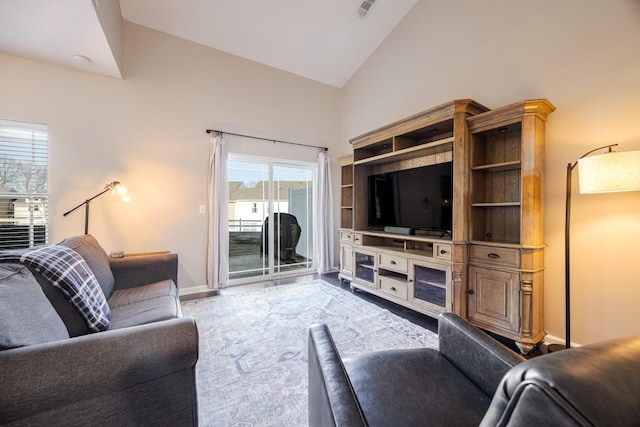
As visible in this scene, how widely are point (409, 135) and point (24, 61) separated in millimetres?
4316

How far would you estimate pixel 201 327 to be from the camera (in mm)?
2492

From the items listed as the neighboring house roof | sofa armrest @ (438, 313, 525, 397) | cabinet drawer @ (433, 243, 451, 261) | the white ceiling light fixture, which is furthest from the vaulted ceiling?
sofa armrest @ (438, 313, 525, 397)

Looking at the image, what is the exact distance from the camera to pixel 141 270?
2375 mm

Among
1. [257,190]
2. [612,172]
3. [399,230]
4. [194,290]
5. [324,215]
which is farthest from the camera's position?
[324,215]

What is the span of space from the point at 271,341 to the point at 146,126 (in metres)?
3.10

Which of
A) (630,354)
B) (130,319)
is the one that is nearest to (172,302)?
(130,319)

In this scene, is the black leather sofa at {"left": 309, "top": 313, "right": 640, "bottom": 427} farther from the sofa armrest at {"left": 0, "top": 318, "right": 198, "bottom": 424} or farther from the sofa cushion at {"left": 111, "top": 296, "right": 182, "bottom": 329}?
the sofa cushion at {"left": 111, "top": 296, "right": 182, "bottom": 329}

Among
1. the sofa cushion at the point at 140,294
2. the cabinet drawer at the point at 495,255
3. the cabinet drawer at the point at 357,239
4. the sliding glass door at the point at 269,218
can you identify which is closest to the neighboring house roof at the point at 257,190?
the sliding glass door at the point at 269,218

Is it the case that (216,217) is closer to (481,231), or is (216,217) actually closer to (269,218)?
(269,218)

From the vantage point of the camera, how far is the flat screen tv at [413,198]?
2.69m

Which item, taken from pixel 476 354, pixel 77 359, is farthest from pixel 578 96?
pixel 77 359

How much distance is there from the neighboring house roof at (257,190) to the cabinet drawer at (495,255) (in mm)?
2940

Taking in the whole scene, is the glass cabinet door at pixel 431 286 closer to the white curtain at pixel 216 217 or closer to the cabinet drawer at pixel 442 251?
the cabinet drawer at pixel 442 251

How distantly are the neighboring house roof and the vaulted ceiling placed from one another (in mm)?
1893
